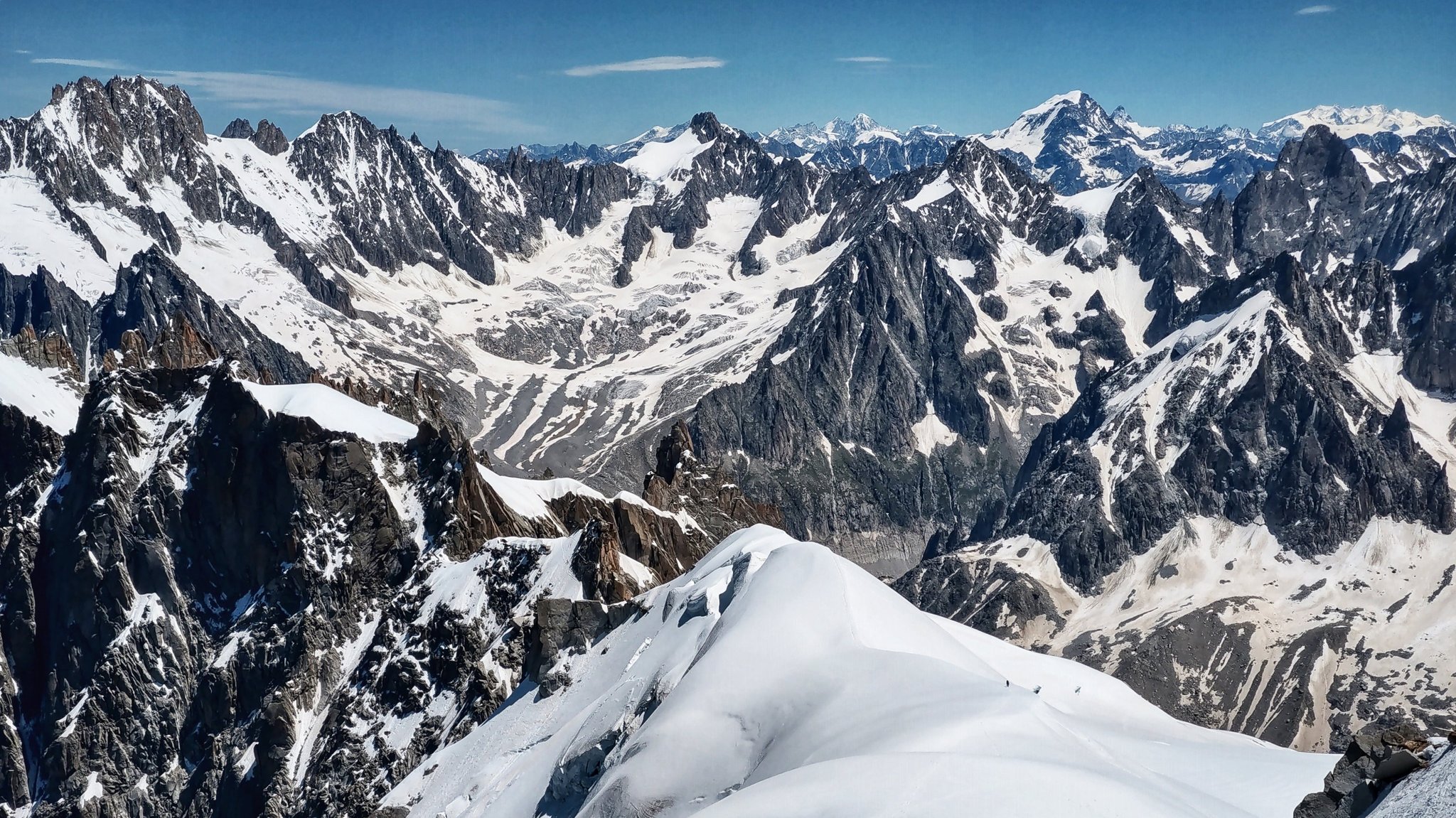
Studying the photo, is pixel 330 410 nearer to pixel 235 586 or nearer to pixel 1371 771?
pixel 235 586

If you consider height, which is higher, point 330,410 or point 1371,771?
point 330,410

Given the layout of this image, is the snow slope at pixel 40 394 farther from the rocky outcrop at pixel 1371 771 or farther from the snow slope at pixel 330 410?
the rocky outcrop at pixel 1371 771

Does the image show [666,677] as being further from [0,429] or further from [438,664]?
[0,429]

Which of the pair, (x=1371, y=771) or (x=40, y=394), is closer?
(x=1371, y=771)

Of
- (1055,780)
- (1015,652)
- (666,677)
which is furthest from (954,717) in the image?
(1015,652)

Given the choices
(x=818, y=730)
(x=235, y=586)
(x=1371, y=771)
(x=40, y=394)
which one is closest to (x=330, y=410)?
(x=235, y=586)

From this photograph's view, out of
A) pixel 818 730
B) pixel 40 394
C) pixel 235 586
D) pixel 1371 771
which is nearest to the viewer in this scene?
pixel 1371 771

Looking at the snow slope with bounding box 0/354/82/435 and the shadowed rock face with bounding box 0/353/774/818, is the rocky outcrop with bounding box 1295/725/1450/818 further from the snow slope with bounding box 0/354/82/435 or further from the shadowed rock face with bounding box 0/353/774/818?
the snow slope with bounding box 0/354/82/435

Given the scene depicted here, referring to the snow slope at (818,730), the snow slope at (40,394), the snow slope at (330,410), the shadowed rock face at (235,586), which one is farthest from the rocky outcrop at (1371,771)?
the snow slope at (40,394)
